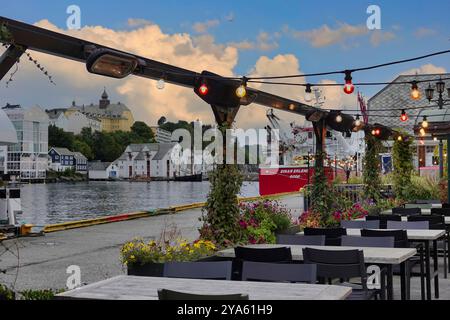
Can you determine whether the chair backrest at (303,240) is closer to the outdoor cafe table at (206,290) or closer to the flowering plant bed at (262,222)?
the flowering plant bed at (262,222)

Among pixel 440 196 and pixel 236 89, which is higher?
pixel 236 89

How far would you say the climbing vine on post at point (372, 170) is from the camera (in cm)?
1670

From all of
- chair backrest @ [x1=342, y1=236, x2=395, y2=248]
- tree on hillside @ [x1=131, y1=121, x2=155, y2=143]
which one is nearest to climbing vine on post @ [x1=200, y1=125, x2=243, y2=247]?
chair backrest @ [x1=342, y1=236, x2=395, y2=248]

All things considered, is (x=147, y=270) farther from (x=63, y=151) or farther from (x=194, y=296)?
(x=63, y=151)

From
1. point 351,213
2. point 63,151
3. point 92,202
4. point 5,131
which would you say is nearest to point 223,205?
point 351,213

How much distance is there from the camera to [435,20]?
10.8m

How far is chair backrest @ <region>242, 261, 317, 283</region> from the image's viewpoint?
4.67 meters

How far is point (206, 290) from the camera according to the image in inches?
166

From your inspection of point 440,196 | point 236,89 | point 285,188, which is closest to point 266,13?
point 236,89

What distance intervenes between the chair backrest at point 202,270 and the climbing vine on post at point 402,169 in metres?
13.5

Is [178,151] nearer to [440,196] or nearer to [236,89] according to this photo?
[440,196]

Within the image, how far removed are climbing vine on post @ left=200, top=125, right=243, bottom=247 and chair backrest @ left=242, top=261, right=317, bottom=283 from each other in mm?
3529

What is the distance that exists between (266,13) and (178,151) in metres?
125

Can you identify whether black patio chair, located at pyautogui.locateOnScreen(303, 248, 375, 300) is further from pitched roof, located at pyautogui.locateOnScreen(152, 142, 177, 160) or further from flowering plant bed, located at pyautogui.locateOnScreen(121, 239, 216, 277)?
pitched roof, located at pyautogui.locateOnScreen(152, 142, 177, 160)
